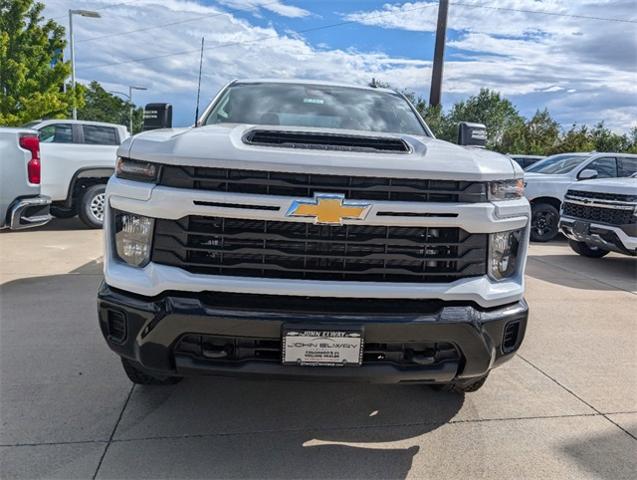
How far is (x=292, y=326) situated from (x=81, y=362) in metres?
2.08

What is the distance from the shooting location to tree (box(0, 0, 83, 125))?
59.0 ft

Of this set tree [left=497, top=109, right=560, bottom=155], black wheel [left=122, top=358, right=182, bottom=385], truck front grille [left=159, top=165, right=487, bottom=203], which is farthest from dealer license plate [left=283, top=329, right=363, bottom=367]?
tree [left=497, top=109, right=560, bottom=155]

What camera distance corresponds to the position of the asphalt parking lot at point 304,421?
8.36 feet

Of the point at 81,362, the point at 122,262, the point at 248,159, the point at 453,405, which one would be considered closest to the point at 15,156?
the point at 81,362

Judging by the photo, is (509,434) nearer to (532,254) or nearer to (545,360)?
(545,360)

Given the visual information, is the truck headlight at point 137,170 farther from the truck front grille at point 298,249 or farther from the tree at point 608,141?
the tree at point 608,141

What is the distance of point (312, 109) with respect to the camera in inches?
156

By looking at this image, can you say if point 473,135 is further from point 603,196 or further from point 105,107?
point 105,107

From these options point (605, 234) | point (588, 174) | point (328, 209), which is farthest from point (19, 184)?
point (588, 174)

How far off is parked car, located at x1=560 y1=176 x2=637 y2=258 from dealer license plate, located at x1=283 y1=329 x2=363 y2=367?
627 centimetres

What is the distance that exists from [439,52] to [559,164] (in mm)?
7384

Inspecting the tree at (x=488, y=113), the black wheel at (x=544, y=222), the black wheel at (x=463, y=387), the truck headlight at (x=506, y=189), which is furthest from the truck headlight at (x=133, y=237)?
the tree at (x=488, y=113)

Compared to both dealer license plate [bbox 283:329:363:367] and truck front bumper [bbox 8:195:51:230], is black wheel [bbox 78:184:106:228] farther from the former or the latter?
dealer license plate [bbox 283:329:363:367]

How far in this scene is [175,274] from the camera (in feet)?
7.48
